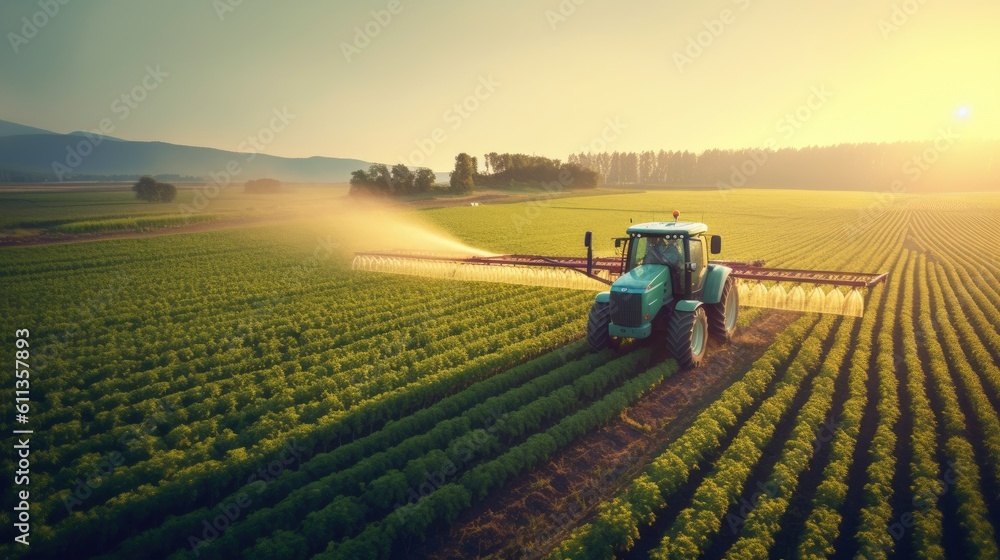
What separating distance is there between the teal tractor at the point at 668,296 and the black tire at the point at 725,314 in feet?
0.07

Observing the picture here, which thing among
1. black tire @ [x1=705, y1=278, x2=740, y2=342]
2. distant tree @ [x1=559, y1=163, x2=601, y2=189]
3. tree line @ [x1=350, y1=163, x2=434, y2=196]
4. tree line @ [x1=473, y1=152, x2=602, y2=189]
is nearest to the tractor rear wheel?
black tire @ [x1=705, y1=278, x2=740, y2=342]

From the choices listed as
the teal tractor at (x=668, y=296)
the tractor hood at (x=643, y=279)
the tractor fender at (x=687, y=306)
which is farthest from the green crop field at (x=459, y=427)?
the tractor hood at (x=643, y=279)

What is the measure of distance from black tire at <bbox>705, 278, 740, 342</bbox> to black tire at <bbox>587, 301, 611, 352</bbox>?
2.81 m

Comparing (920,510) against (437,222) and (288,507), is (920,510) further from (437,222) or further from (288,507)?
(437,222)

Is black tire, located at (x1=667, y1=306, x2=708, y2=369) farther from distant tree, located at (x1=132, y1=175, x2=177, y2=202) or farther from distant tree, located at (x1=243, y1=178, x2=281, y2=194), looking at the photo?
distant tree, located at (x1=243, y1=178, x2=281, y2=194)

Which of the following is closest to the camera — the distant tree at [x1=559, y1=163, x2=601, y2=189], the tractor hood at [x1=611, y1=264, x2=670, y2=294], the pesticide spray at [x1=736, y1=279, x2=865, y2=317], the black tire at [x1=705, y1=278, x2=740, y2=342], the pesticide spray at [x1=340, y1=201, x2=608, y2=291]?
the tractor hood at [x1=611, y1=264, x2=670, y2=294]

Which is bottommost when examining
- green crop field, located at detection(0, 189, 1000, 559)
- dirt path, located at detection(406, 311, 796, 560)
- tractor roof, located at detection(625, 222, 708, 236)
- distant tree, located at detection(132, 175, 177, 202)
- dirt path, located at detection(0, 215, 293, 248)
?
dirt path, located at detection(406, 311, 796, 560)

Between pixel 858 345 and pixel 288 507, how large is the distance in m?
12.9

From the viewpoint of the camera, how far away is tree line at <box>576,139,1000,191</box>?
442ft

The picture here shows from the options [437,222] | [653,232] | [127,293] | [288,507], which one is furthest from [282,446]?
[437,222]

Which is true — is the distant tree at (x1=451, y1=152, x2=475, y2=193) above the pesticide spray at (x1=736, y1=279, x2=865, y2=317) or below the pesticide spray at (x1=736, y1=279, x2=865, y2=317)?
above

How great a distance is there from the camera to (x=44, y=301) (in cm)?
1617

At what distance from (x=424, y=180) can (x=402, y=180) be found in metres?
3.17

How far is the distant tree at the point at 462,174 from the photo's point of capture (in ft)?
238
